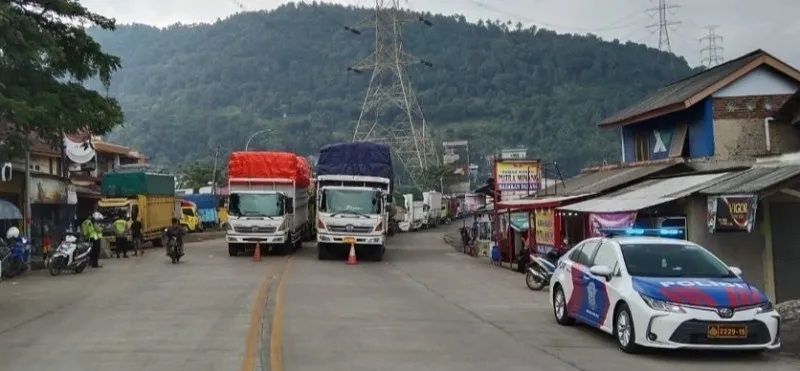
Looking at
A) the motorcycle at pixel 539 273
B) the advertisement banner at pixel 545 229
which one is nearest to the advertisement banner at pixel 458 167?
the advertisement banner at pixel 545 229

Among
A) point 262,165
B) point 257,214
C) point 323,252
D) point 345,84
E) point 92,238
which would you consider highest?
point 345,84

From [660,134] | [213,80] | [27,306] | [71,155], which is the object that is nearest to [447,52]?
[213,80]

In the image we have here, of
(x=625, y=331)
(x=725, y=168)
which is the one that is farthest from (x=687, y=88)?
(x=625, y=331)

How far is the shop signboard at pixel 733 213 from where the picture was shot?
16.3 metres

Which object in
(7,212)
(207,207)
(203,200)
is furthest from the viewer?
(207,207)

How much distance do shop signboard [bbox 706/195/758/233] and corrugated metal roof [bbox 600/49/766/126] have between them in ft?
26.6

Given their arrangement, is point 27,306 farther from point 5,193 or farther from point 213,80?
point 213,80

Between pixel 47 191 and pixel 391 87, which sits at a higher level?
pixel 391 87

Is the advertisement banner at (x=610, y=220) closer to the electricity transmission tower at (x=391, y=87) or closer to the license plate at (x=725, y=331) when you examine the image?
the license plate at (x=725, y=331)

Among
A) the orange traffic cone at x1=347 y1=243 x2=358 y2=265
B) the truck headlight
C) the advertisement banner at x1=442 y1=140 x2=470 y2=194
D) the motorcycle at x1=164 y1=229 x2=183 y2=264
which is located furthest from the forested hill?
the motorcycle at x1=164 y1=229 x2=183 y2=264

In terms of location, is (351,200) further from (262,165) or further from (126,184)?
(126,184)

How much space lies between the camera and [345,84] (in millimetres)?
164750

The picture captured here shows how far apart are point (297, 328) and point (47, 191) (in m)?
26.5

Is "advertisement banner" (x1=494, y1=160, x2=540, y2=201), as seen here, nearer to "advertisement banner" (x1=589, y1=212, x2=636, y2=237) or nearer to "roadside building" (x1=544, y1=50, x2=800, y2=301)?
"roadside building" (x1=544, y1=50, x2=800, y2=301)
